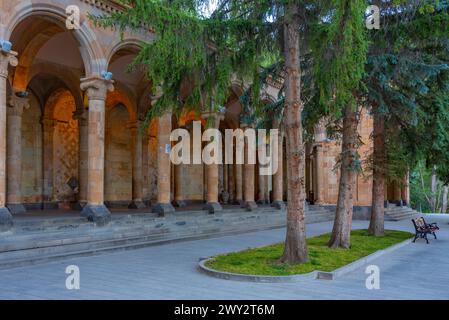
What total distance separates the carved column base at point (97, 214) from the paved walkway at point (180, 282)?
2413mm

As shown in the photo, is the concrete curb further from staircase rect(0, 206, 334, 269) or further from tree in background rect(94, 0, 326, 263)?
staircase rect(0, 206, 334, 269)

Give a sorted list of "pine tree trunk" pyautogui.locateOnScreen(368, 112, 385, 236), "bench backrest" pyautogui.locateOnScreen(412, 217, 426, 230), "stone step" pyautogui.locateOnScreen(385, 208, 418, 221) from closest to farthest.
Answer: "bench backrest" pyautogui.locateOnScreen(412, 217, 426, 230) < "pine tree trunk" pyautogui.locateOnScreen(368, 112, 385, 236) < "stone step" pyautogui.locateOnScreen(385, 208, 418, 221)

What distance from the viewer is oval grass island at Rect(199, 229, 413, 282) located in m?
8.52

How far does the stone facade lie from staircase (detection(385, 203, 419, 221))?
5.45 ft

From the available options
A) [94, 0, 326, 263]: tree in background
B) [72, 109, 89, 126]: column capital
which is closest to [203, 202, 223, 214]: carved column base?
[72, 109, 89, 126]: column capital

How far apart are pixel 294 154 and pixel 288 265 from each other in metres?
2.39

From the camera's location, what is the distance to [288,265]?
373 inches

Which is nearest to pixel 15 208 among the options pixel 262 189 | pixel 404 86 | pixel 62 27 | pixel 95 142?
pixel 95 142

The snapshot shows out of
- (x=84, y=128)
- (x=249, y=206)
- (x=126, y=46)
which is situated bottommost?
(x=249, y=206)

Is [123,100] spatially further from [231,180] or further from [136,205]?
[231,180]

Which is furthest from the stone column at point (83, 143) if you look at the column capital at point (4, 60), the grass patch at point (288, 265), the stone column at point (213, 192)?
the grass patch at point (288, 265)

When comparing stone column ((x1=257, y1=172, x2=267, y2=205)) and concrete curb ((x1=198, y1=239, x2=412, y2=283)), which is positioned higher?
stone column ((x1=257, y1=172, x2=267, y2=205))

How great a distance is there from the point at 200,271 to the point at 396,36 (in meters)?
8.18

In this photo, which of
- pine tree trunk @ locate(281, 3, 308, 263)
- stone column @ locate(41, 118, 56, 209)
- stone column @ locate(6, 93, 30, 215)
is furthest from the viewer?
stone column @ locate(41, 118, 56, 209)
